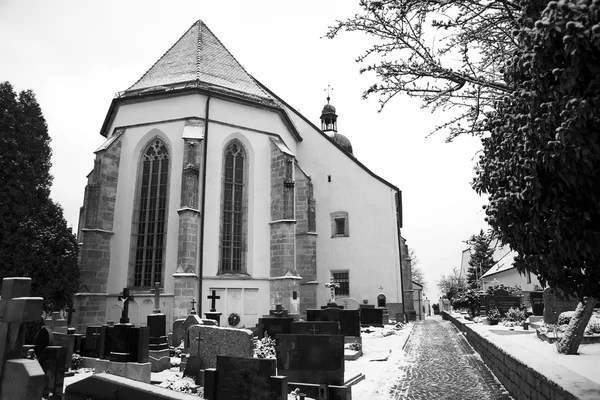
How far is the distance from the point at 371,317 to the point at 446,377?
11.2 meters

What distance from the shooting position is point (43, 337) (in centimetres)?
566

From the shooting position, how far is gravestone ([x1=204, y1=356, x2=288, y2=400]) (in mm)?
4953

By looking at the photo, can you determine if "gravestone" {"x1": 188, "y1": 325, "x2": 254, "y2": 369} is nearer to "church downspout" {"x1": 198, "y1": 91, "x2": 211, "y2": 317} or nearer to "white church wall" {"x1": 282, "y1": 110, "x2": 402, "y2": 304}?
"church downspout" {"x1": 198, "y1": 91, "x2": 211, "y2": 317}

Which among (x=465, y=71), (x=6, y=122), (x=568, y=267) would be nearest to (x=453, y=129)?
(x=465, y=71)

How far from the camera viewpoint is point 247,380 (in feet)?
16.7

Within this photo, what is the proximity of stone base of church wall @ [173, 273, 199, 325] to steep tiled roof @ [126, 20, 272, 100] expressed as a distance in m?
8.63

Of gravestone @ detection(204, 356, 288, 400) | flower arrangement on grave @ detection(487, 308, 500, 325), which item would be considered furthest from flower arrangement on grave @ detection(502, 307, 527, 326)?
gravestone @ detection(204, 356, 288, 400)

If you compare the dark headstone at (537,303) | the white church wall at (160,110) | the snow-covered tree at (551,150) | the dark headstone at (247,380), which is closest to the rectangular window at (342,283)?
the dark headstone at (537,303)

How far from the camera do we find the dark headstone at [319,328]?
10.0m

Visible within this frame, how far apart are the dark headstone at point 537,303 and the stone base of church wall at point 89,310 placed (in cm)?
1649

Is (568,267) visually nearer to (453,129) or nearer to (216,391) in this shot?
(453,129)

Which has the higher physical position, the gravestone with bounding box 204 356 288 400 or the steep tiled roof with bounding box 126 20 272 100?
the steep tiled roof with bounding box 126 20 272 100

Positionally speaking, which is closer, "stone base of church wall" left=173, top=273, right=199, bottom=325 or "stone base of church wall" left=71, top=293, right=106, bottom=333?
"stone base of church wall" left=173, top=273, right=199, bottom=325

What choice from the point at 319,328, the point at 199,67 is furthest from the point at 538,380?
the point at 199,67
